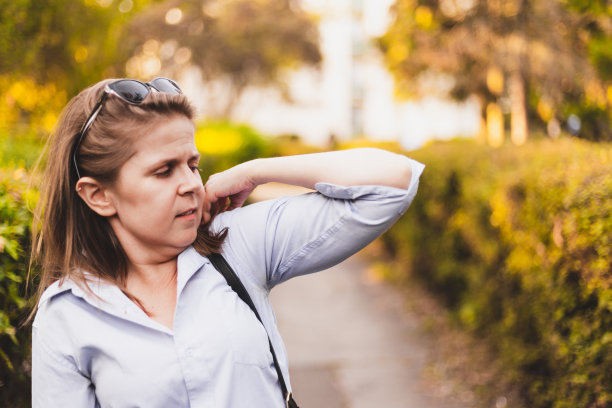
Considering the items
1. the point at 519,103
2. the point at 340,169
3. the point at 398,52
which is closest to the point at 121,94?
the point at 340,169

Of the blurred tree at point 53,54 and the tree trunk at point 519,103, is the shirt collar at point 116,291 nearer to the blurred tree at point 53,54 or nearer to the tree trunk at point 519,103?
the blurred tree at point 53,54

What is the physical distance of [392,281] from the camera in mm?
8500

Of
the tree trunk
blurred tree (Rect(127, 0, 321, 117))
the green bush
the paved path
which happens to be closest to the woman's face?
the green bush

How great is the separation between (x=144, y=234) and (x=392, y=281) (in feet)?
23.3

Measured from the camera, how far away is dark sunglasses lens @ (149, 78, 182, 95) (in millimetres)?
1690

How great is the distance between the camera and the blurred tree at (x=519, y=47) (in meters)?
14.7

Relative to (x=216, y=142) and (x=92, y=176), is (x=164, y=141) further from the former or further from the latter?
(x=216, y=142)

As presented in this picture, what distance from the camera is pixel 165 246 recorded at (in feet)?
5.58

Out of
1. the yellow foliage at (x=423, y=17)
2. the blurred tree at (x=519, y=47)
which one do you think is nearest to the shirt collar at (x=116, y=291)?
the blurred tree at (x=519, y=47)

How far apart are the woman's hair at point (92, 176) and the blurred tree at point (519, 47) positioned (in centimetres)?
Result: 1352

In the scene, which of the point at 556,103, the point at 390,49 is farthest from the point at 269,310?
the point at 390,49

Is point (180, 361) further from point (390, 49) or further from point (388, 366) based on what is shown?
point (390, 49)

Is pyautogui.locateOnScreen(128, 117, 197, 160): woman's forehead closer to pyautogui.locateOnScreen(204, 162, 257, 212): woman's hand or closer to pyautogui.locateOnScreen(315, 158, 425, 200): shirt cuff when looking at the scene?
pyautogui.locateOnScreen(204, 162, 257, 212): woman's hand

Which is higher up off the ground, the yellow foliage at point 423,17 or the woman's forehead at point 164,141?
the yellow foliage at point 423,17
